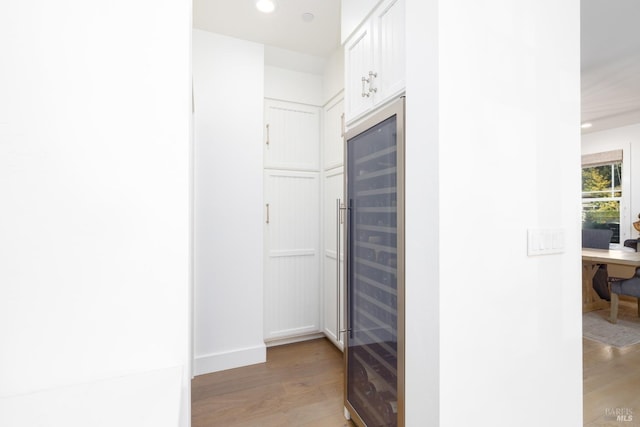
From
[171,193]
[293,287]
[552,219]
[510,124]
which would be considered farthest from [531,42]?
[293,287]

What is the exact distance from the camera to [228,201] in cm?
246

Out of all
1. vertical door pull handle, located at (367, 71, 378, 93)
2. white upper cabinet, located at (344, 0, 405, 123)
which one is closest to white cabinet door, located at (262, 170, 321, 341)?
white upper cabinet, located at (344, 0, 405, 123)

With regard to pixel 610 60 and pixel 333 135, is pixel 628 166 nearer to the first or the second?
pixel 610 60

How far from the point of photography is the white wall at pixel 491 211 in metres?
1.02

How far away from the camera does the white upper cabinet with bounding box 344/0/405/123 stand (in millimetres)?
1267

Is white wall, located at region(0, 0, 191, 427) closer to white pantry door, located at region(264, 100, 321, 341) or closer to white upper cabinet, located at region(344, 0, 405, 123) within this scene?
white upper cabinet, located at region(344, 0, 405, 123)

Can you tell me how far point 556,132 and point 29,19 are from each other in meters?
1.81

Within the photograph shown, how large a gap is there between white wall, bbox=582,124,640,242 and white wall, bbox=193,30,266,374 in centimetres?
554

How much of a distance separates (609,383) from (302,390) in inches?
92.7

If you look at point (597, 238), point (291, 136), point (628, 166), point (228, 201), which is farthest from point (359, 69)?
point (628, 166)

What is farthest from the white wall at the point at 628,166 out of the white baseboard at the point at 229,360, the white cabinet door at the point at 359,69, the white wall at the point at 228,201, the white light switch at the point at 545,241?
the white baseboard at the point at 229,360

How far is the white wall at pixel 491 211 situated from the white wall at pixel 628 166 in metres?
4.68

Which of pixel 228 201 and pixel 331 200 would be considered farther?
pixel 331 200

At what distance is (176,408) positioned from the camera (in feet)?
1.92
